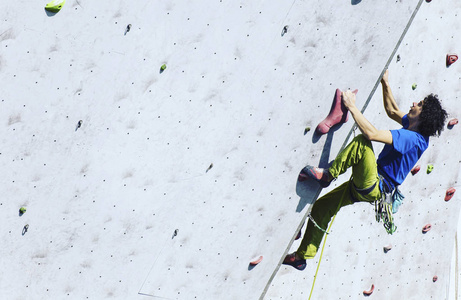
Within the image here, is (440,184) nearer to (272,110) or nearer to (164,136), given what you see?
(272,110)

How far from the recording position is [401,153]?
225 inches

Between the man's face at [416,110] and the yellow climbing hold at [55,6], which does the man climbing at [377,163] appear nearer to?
the man's face at [416,110]

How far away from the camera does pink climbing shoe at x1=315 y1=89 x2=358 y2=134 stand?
5676 mm

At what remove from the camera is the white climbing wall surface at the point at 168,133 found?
534 centimetres

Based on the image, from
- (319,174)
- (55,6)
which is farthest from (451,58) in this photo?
(55,6)

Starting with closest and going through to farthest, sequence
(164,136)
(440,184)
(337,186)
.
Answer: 1. (164,136)
2. (337,186)
3. (440,184)

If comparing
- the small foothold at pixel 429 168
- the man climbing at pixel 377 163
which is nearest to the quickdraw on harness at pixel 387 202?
the man climbing at pixel 377 163

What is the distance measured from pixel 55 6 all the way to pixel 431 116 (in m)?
2.32

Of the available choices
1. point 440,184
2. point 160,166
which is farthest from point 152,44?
point 440,184

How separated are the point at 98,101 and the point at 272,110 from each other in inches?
41.8

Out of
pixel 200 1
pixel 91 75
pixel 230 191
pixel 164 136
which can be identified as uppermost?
pixel 200 1

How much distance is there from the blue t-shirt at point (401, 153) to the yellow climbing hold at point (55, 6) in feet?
6.88

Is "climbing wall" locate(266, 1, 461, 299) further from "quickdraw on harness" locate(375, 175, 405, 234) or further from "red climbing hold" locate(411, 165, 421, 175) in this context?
"quickdraw on harness" locate(375, 175, 405, 234)

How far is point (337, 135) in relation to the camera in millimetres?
5781
